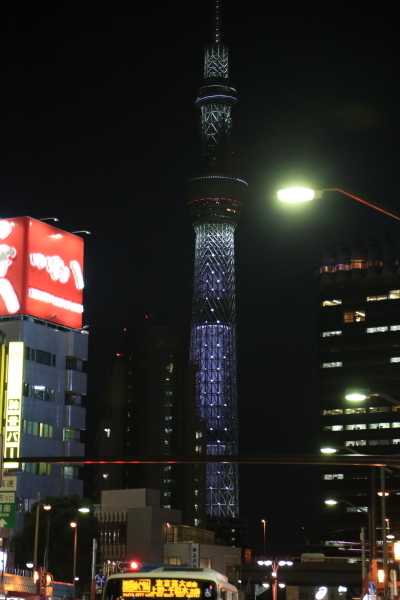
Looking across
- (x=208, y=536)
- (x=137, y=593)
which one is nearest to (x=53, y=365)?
(x=208, y=536)

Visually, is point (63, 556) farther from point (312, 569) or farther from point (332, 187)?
point (332, 187)

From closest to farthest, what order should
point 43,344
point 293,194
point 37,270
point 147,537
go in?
1. point 293,194
2. point 37,270
3. point 43,344
4. point 147,537

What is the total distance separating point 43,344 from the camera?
107m

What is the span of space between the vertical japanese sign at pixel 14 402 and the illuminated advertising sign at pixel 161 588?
69628 millimetres

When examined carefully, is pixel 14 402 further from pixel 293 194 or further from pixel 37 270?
pixel 293 194

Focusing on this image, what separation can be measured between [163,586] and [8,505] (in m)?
24.2

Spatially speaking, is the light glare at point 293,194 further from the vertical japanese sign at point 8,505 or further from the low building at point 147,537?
the low building at point 147,537

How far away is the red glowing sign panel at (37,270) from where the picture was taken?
10512cm

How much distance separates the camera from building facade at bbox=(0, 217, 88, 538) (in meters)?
102

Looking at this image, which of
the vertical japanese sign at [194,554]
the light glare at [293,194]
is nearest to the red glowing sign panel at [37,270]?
the vertical japanese sign at [194,554]

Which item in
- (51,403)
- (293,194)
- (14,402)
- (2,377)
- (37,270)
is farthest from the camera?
(51,403)

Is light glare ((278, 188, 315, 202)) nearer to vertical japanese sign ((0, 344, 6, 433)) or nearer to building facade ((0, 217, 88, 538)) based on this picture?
vertical japanese sign ((0, 344, 6, 433))

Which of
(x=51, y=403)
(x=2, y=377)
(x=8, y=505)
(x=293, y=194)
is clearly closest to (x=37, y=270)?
(x=51, y=403)

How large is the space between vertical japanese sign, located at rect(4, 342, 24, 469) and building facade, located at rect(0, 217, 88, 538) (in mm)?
110
